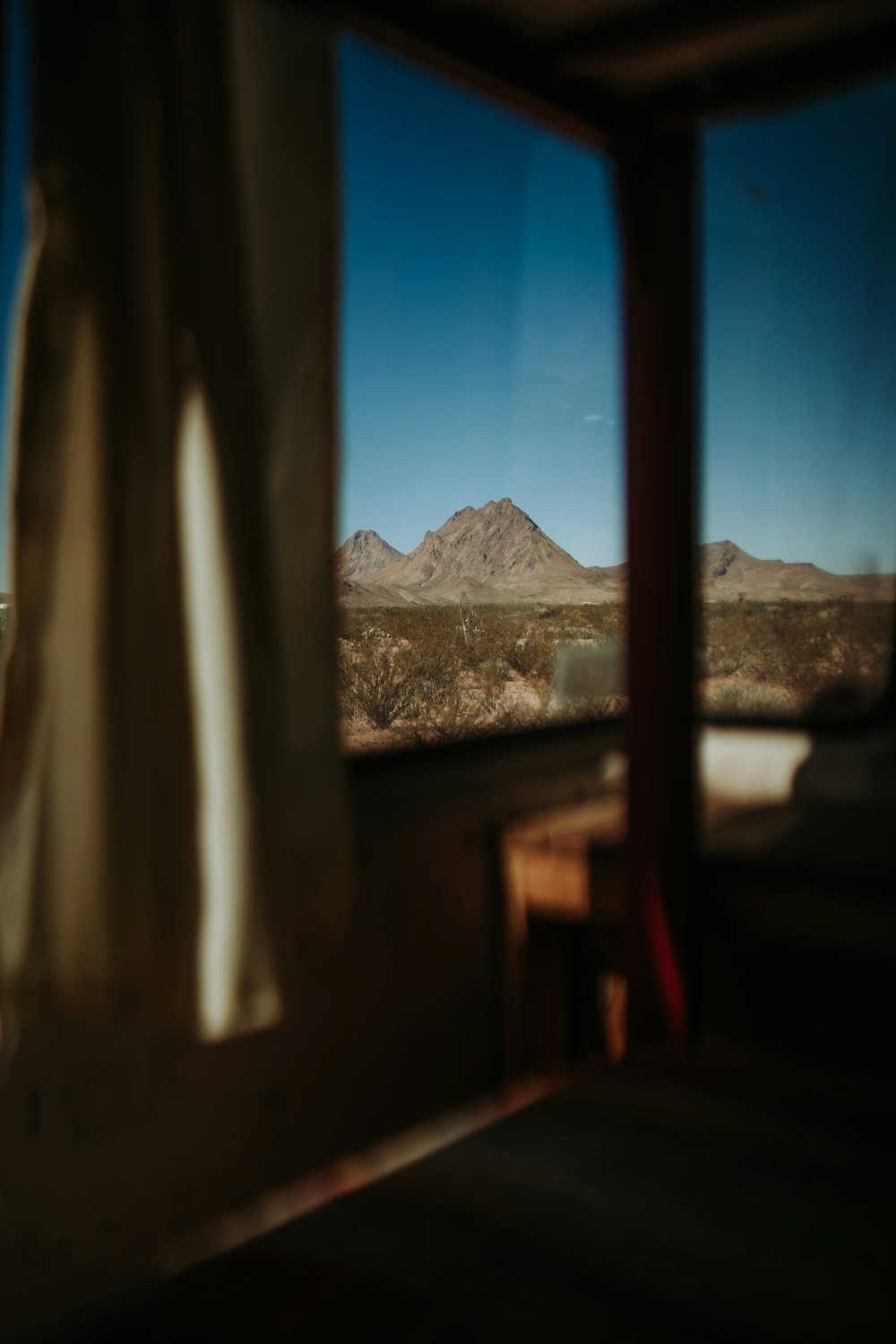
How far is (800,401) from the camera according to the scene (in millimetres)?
2855

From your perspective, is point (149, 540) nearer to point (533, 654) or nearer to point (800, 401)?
point (533, 654)

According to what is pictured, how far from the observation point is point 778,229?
105 inches

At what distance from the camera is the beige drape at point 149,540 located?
1.20m

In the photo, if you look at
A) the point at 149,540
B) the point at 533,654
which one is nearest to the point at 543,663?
the point at 533,654

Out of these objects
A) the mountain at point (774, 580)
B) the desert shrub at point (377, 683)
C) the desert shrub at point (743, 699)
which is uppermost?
the mountain at point (774, 580)

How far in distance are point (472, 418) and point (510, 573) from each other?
0.38m

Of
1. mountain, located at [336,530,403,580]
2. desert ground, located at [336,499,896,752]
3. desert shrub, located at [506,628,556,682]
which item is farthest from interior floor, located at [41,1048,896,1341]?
desert shrub, located at [506,628,556,682]

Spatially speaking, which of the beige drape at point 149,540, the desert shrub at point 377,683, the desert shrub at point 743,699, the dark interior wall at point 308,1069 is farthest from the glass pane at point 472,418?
the beige drape at point 149,540

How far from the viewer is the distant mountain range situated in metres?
1.95

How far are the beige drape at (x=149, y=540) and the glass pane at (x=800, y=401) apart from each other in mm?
1599

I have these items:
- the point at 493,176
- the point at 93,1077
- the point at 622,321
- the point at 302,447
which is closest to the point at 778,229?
the point at 493,176

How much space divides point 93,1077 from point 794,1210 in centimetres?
95

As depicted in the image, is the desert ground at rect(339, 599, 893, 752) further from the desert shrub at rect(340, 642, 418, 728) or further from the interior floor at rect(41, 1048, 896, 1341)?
the interior floor at rect(41, 1048, 896, 1341)

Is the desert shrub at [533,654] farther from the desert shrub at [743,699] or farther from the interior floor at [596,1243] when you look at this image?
the interior floor at [596,1243]
